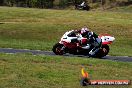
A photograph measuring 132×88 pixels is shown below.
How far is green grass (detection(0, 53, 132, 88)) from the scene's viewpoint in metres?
15.5

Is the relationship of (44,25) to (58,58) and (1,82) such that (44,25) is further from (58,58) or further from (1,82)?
(1,82)

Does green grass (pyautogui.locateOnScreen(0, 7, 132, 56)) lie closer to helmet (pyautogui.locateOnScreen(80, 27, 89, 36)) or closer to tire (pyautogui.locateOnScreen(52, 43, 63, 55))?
tire (pyautogui.locateOnScreen(52, 43, 63, 55))

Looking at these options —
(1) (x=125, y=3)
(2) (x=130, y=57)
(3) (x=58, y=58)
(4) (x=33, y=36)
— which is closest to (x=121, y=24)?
(4) (x=33, y=36)

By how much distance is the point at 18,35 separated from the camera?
3838 cm

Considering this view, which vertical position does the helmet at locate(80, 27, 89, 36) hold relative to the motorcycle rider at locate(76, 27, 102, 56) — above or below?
above

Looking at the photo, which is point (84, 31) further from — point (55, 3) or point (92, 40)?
point (55, 3)

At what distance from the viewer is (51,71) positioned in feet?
58.0

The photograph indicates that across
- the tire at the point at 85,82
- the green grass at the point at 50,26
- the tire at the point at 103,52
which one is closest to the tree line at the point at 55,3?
the green grass at the point at 50,26

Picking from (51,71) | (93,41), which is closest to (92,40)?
(93,41)

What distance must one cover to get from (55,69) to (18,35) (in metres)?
20.7

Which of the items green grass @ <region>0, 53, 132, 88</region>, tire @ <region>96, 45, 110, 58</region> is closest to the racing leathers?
tire @ <region>96, 45, 110, 58</region>

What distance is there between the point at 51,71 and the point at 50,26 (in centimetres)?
2533

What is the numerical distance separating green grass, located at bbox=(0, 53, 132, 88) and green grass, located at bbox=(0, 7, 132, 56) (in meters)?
7.75

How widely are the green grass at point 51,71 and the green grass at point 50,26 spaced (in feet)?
25.4
